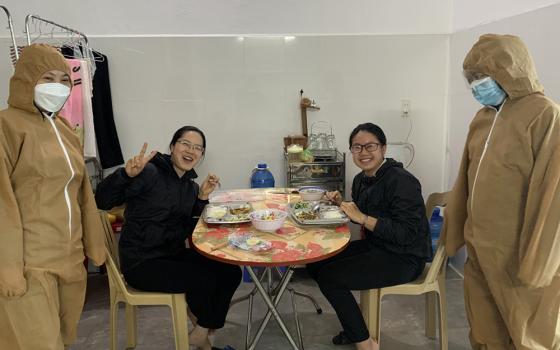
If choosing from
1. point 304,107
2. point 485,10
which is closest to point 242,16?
point 304,107

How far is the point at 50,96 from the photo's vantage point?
1.69 meters

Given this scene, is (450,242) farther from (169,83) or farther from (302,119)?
(169,83)

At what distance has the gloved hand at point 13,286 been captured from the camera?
1538mm

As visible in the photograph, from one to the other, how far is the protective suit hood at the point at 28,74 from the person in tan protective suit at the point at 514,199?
1.72 m

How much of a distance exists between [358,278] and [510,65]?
1153 millimetres

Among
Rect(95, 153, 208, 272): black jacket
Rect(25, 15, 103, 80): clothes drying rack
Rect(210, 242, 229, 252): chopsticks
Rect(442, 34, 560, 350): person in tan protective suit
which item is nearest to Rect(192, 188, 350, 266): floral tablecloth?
Rect(210, 242, 229, 252): chopsticks

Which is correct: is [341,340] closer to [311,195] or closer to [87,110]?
[311,195]

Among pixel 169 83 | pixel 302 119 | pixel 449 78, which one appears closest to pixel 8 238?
pixel 169 83

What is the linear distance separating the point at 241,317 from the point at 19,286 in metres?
1.47

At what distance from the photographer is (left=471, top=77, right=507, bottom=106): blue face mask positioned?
63.6 inches

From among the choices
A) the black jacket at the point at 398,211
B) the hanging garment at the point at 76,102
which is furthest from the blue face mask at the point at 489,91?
the hanging garment at the point at 76,102

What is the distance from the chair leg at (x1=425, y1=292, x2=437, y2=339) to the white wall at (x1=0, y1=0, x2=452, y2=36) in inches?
82.2

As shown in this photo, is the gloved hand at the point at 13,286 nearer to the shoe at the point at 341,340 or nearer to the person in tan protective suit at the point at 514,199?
the shoe at the point at 341,340

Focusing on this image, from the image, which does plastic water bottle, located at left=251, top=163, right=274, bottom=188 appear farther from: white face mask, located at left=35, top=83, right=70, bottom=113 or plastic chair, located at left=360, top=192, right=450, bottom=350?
white face mask, located at left=35, top=83, right=70, bottom=113
